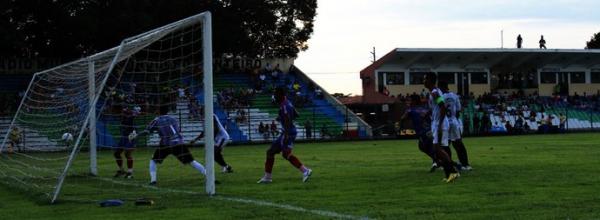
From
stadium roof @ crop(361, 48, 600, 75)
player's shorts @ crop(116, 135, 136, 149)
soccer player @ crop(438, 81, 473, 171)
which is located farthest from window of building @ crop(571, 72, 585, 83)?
player's shorts @ crop(116, 135, 136, 149)

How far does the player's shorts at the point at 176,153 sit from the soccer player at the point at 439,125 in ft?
15.9

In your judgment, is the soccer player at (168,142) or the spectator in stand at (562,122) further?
the spectator in stand at (562,122)

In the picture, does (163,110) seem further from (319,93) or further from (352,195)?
(319,93)

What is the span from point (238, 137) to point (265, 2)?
14813 mm

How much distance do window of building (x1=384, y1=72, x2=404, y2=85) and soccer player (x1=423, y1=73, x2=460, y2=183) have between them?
4458cm

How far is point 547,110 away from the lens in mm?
55344

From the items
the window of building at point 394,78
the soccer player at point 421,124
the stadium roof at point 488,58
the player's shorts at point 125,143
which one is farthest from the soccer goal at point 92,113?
the window of building at point 394,78

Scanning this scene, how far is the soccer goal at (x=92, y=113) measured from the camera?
42.3 feet

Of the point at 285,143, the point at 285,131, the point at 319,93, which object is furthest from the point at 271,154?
the point at 319,93

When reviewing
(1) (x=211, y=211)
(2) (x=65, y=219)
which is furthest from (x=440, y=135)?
(2) (x=65, y=219)

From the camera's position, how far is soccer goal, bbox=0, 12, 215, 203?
1291 cm

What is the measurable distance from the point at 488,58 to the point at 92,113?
1973 inches

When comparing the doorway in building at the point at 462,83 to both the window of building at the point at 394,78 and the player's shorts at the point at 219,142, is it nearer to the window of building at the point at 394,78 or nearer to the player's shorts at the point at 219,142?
the window of building at the point at 394,78

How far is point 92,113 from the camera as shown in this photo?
1460 centimetres
